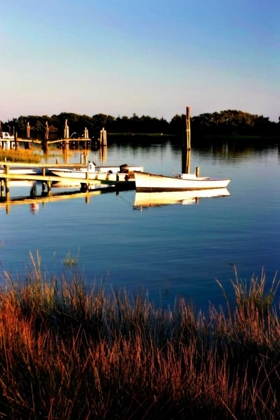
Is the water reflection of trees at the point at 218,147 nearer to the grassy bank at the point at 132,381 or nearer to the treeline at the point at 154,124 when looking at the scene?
the treeline at the point at 154,124

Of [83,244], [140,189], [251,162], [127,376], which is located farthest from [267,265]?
[251,162]

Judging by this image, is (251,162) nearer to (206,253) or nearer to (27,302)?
(206,253)

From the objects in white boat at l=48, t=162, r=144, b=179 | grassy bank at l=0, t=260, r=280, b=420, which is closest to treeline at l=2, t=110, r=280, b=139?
white boat at l=48, t=162, r=144, b=179

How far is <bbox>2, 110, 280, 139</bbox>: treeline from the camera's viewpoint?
137000mm

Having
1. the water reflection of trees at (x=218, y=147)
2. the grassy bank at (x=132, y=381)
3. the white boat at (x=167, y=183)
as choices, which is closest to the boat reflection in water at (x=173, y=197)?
the white boat at (x=167, y=183)

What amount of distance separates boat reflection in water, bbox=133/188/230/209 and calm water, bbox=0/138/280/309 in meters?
0.61

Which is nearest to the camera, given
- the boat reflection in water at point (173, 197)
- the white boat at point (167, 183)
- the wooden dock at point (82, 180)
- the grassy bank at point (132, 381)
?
the grassy bank at point (132, 381)

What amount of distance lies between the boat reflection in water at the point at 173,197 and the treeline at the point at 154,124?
101233mm

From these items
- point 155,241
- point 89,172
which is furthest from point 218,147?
point 155,241

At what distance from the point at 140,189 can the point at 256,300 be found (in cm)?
2333

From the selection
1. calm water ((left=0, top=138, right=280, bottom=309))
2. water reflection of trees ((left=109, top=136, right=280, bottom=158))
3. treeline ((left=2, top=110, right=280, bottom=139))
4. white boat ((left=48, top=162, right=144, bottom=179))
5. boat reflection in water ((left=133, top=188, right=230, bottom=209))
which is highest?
treeline ((left=2, top=110, right=280, bottom=139))

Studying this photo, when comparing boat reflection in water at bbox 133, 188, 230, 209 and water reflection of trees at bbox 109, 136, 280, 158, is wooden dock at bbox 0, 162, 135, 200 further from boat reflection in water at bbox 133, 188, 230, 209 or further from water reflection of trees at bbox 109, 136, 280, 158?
water reflection of trees at bbox 109, 136, 280, 158

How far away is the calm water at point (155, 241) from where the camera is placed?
46.2 ft

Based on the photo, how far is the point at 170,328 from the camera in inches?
317
